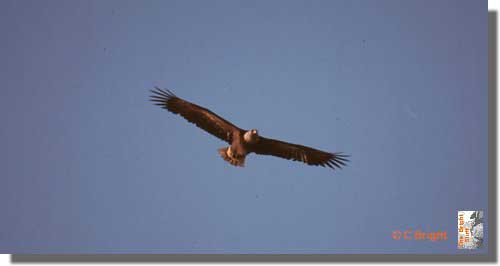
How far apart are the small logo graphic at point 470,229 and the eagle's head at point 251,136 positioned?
3641 mm

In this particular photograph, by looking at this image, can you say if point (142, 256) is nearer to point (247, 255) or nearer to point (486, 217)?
point (247, 255)

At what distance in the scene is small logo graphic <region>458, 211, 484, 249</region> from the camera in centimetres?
1116

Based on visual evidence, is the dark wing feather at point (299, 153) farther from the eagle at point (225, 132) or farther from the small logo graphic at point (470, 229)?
the small logo graphic at point (470, 229)

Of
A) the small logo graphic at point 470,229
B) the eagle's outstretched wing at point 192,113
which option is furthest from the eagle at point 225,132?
the small logo graphic at point 470,229

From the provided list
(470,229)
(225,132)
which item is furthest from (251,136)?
(470,229)

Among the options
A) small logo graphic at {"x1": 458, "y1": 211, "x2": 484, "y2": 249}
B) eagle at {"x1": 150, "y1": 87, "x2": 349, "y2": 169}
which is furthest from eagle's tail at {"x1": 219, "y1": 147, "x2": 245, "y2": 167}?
small logo graphic at {"x1": 458, "y1": 211, "x2": 484, "y2": 249}

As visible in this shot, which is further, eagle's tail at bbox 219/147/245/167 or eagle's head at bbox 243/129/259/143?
eagle's tail at bbox 219/147/245/167

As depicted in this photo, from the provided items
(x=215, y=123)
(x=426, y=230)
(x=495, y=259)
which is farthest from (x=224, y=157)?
(x=495, y=259)

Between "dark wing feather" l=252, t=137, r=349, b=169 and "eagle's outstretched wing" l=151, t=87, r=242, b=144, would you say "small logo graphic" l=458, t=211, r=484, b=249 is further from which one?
"eagle's outstretched wing" l=151, t=87, r=242, b=144

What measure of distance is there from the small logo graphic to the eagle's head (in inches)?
143

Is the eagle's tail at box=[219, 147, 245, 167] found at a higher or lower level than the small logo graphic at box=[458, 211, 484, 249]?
higher

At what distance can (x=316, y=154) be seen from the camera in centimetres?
1258

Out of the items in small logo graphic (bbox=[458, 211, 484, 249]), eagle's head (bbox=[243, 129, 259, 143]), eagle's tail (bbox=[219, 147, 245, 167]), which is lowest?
small logo graphic (bbox=[458, 211, 484, 249])

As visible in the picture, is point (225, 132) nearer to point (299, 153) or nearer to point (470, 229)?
point (299, 153)
